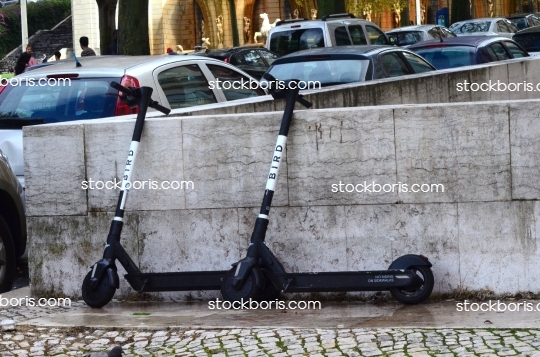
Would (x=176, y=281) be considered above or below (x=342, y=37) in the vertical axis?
below

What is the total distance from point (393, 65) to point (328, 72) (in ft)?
3.85

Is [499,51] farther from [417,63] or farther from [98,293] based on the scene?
[98,293]

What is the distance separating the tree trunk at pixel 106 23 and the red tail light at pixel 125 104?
2166 cm

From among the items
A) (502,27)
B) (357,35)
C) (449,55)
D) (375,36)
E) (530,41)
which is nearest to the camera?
(449,55)

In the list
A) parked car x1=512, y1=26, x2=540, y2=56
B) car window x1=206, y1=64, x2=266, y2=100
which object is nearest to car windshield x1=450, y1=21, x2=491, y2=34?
parked car x1=512, y1=26, x2=540, y2=56

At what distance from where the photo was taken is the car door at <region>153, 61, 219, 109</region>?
1123 centimetres

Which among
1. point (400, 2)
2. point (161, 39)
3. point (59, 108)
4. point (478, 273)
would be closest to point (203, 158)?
point (478, 273)

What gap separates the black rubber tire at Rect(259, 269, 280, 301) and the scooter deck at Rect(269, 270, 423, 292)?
43mm

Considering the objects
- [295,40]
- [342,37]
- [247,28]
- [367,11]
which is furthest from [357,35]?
[247,28]

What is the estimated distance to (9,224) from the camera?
32.4 feet

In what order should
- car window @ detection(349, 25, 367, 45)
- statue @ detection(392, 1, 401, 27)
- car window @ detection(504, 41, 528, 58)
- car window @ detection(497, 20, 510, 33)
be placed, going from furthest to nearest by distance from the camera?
statue @ detection(392, 1, 401, 27) < car window @ detection(497, 20, 510, 33) < car window @ detection(349, 25, 367, 45) < car window @ detection(504, 41, 528, 58)

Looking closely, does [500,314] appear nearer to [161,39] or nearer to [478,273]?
[478,273]

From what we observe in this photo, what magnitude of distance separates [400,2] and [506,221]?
4790cm

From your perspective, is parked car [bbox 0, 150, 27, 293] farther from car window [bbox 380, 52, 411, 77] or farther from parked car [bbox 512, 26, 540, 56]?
parked car [bbox 512, 26, 540, 56]
